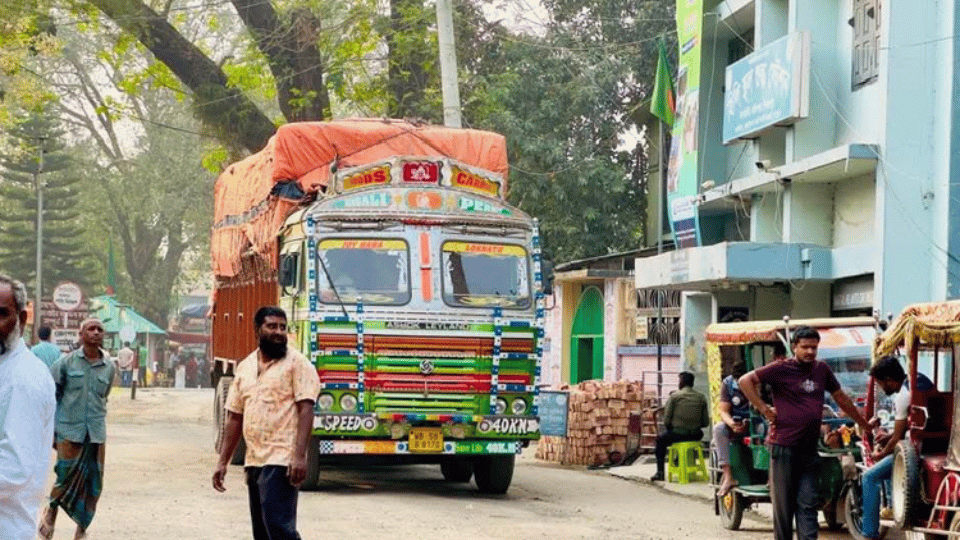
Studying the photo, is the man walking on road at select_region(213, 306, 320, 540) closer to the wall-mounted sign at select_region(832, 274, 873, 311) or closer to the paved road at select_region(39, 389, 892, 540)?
the paved road at select_region(39, 389, 892, 540)

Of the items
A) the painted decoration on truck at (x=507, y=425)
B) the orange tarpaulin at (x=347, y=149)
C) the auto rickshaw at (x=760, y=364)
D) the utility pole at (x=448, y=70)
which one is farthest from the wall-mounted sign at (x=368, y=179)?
the utility pole at (x=448, y=70)

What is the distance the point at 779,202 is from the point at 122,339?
39.7 meters

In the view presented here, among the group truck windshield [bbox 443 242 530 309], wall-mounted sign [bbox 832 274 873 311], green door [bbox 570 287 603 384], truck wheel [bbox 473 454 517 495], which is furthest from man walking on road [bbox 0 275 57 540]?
green door [bbox 570 287 603 384]

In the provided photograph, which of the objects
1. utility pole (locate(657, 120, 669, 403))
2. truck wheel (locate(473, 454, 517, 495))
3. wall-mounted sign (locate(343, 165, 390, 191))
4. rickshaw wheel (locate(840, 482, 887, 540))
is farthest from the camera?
utility pole (locate(657, 120, 669, 403))

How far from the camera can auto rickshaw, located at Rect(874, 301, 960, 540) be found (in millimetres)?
12617

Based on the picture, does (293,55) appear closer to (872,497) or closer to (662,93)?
(662,93)

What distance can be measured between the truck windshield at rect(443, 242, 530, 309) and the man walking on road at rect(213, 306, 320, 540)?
28.0 ft

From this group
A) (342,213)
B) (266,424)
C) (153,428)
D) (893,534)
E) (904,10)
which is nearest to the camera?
(266,424)

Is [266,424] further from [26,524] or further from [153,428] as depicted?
[153,428]

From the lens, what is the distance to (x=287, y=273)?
1927cm

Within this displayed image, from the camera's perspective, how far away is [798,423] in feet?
39.5

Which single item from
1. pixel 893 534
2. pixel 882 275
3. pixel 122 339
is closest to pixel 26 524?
pixel 893 534

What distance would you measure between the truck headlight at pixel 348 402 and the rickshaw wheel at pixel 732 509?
3.97 m

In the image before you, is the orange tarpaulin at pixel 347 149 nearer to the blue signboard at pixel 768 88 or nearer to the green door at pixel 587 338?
the blue signboard at pixel 768 88
